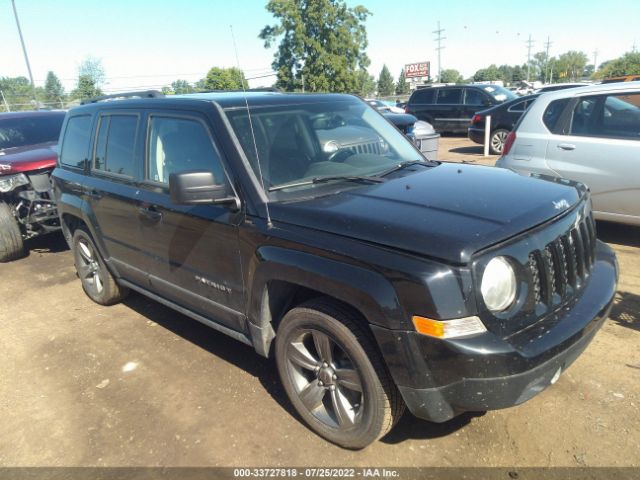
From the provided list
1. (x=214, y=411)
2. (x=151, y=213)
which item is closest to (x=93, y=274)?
(x=151, y=213)

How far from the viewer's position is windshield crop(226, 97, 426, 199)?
294 centimetres

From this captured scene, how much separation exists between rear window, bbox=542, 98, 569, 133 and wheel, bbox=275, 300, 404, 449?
4.26 m

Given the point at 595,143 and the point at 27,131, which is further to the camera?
the point at 27,131

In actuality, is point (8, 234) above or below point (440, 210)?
below

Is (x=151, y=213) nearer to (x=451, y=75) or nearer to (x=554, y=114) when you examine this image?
(x=554, y=114)

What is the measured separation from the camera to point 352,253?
2270mm

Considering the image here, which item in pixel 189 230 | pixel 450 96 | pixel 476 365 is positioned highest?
pixel 450 96

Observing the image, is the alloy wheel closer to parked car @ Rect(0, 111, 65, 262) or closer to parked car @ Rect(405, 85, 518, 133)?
parked car @ Rect(0, 111, 65, 262)

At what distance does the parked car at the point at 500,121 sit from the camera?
11602 millimetres

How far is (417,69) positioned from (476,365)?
69.2m

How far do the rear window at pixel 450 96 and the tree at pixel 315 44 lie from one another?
2823 cm

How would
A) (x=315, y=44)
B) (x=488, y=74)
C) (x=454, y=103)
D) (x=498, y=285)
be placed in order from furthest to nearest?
1. (x=488, y=74)
2. (x=315, y=44)
3. (x=454, y=103)
4. (x=498, y=285)

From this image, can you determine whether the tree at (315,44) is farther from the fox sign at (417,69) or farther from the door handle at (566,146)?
the door handle at (566,146)

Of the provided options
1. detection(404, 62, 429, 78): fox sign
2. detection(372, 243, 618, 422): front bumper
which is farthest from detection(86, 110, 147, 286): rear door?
detection(404, 62, 429, 78): fox sign
